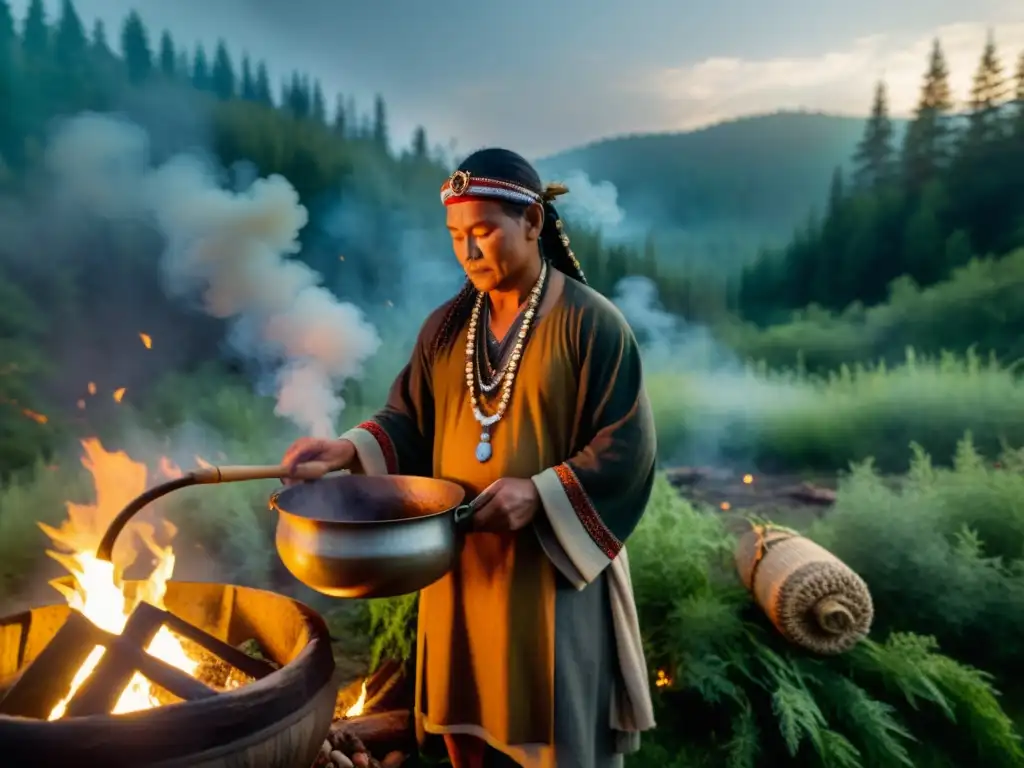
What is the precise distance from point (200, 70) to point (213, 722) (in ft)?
10.4

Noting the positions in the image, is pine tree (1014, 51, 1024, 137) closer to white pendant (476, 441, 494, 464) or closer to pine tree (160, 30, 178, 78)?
white pendant (476, 441, 494, 464)

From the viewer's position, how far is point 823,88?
14.6 feet

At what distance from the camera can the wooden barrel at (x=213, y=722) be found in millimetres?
1478

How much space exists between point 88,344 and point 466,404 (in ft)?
7.30

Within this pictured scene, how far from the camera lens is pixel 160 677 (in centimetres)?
172

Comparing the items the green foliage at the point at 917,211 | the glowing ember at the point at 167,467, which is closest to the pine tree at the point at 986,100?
the green foliage at the point at 917,211

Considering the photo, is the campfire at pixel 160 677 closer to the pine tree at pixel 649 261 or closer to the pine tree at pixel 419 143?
the pine tree at pixel 419 143

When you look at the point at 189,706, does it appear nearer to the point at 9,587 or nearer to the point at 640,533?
the point at 9,587

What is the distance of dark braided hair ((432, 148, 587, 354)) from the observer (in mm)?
1956

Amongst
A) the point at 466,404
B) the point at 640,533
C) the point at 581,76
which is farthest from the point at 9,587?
the point at 581,76

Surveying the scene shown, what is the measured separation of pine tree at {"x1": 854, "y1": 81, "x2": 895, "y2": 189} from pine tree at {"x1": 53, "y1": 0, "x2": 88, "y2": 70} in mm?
4329

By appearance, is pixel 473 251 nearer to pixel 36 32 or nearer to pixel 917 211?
pixel 36 32

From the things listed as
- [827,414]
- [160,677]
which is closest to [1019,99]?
[827,414]

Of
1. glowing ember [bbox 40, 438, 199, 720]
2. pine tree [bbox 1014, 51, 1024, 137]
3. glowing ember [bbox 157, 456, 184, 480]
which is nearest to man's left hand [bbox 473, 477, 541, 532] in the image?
glowing ember [bbox 40, 438, 199, 720]
